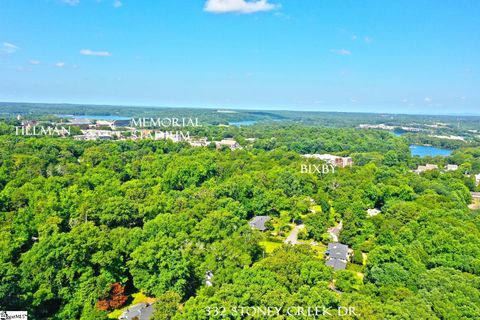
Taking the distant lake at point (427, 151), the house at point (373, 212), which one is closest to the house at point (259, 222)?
the house at point (373, 212)

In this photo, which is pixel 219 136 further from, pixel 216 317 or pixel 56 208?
pixel 216 317

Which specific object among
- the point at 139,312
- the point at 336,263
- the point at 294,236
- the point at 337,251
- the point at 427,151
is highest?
→ the point at 427,151

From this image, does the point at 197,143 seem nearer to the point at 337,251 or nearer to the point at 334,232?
the point at 334,232

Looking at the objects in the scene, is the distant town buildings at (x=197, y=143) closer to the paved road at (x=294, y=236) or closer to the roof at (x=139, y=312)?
the paved road at (x=294, y=236)

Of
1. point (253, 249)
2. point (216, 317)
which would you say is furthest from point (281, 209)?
point (216, 317)

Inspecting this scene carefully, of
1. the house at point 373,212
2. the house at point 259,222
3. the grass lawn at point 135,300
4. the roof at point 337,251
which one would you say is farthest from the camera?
the house at point 373,212

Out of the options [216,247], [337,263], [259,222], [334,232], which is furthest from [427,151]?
[216,247]

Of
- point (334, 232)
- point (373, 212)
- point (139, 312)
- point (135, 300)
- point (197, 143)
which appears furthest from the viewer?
point (197, 143)

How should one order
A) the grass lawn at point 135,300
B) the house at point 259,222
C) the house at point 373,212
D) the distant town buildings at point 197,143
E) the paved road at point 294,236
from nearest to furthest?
the grass lawn at point 135,300, the paved road at point 294,236, the house at point 259,222, the house at point 373,212, the distant town buildings at point 197,143
